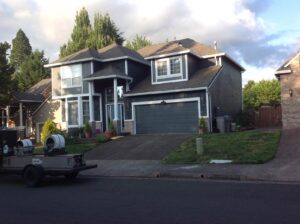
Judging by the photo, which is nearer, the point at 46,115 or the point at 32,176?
the point at 32,176

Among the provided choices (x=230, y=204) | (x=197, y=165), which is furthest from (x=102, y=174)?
(x=230, y=204)

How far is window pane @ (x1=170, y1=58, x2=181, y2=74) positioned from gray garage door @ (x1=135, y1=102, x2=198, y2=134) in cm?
290

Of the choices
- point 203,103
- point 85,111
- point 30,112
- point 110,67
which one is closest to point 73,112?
point 85,111

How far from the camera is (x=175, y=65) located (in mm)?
30234

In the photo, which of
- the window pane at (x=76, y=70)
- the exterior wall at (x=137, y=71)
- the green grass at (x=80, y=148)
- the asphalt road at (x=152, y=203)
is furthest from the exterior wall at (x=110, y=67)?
the asphalt road at (x=152, y=203)

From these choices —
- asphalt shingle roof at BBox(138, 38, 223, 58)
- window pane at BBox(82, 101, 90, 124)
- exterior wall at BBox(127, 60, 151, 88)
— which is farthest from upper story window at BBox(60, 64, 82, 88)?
asphalt shingle roof at BBox(138, 38, 223, 58)

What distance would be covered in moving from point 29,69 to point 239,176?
44491 mm

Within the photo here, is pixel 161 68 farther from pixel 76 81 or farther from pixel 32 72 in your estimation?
pixel 32 72

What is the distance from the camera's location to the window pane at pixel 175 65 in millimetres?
30094

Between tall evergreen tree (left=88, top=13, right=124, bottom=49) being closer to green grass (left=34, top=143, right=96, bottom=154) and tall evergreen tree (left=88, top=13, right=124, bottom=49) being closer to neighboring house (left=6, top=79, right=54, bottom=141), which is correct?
neighboring house (left=6, top=79, right=54, bottom=141)

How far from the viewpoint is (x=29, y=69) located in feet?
176

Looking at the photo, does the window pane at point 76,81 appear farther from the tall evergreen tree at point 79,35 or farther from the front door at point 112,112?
the tall evergreen tree at point 79,35

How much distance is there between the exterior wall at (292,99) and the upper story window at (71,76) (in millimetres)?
15075

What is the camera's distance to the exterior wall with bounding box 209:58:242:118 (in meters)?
29.1
